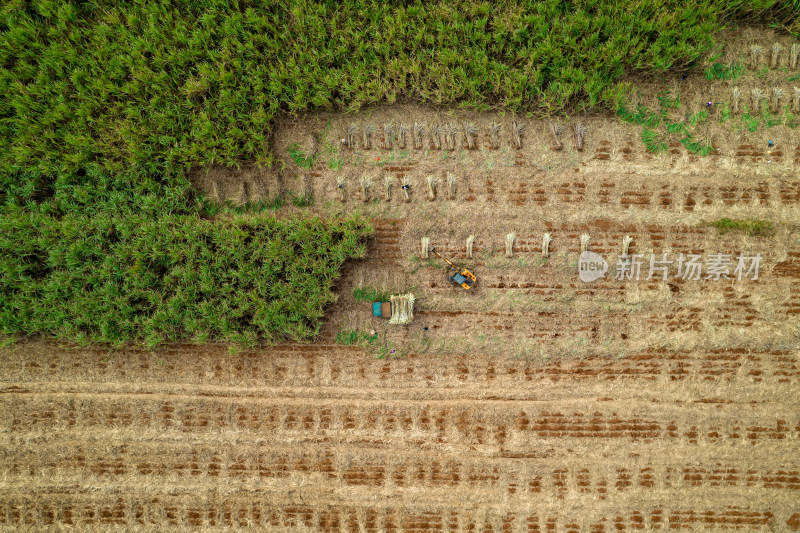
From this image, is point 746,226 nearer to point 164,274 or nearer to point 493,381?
point 493,381

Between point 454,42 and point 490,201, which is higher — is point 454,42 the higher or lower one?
the higher one

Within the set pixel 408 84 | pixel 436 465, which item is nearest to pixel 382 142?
pixel 408 84

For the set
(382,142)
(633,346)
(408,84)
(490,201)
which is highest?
(408,84)

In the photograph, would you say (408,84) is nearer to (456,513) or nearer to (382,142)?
(382,142)

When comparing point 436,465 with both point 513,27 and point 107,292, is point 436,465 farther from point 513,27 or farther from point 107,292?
point 513,27

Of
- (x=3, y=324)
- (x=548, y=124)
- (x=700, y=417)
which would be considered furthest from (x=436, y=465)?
(x=3, y=324)
